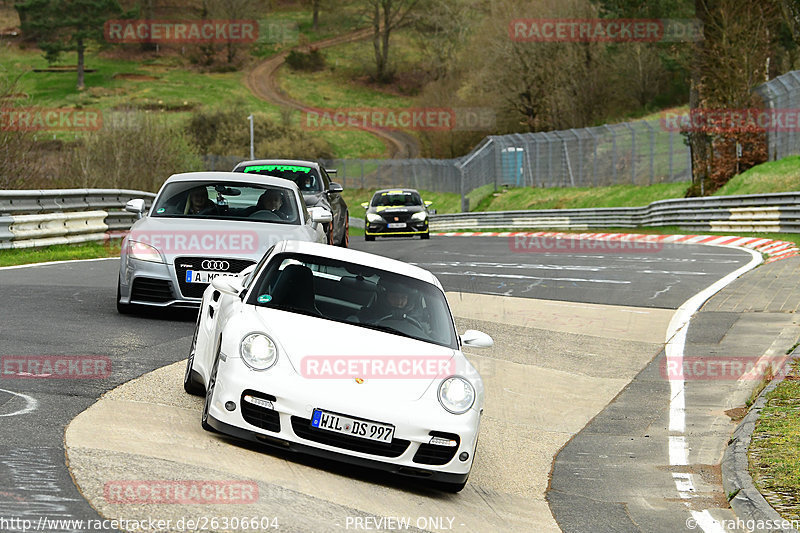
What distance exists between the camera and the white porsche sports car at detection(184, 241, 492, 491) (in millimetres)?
6730

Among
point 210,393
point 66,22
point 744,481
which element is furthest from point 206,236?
point 66,22

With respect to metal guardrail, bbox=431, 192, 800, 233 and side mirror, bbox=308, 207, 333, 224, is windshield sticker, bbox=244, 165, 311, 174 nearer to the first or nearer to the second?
side mirror, bbox=308, 207, 333, 224

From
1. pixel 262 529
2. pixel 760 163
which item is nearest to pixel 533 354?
pixel 262 529

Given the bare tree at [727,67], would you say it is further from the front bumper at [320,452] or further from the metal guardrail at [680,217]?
the front bumper at [320,452]

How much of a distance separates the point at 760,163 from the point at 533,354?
92.9 ft

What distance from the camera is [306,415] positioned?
6691 millimetres

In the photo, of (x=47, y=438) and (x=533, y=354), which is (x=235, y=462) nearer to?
(x=47, y=438)

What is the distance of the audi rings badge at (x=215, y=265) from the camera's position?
11727 millimetres

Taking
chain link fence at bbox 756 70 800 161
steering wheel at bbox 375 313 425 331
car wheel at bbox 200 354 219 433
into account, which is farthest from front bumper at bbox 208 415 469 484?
chain link fence at bbox 756 70 800 161

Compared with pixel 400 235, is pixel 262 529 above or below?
above

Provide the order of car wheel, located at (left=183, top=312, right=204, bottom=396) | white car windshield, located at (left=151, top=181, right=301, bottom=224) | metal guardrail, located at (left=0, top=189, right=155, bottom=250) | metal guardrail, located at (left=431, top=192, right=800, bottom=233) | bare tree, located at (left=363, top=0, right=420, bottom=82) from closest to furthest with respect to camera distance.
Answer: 1. car wheel, located at (left=183, top=312, right=204, bottom=396)
2. white car windshield, located at (left=151, top=181, right=301, bottom=224)
3. metal guardrail, located at (left=0, top=189, right=155, bottom=250)
4. metal guardrail, located at (left=431, top=192, right=800, bottom=233)
5. bare tree, located at (left=363, top=0, right=420, bottom=82)

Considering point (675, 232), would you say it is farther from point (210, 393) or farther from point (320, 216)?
point (210, 393)

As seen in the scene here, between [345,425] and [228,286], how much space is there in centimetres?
163

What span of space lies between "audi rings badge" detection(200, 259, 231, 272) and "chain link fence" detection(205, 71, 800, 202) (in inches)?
1053
